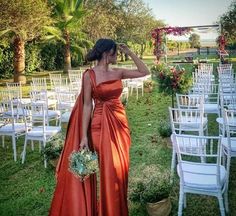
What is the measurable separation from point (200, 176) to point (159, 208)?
0.61m

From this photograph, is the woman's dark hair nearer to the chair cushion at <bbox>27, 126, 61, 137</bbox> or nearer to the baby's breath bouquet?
the baby's breath bouquet

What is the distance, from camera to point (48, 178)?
226 inches

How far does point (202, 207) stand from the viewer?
14.6 ft

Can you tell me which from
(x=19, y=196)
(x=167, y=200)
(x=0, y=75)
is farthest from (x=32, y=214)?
(x=0, y=75)

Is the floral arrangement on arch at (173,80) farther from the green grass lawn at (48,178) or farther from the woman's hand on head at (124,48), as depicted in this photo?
the woman's hand on head at (124,48)

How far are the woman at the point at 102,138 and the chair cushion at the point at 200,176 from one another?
2.31ft

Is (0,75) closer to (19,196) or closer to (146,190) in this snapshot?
(19,196)

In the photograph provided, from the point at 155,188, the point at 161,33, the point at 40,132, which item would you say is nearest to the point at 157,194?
the point at 155,188

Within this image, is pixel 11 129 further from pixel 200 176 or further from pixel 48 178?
pixel 200 176

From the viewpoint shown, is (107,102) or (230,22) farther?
(230,22)

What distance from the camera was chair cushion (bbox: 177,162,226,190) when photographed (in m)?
3.69

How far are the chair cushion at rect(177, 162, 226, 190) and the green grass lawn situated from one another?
0.66 meters

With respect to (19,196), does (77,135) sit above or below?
above

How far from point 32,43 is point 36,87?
1287cm
